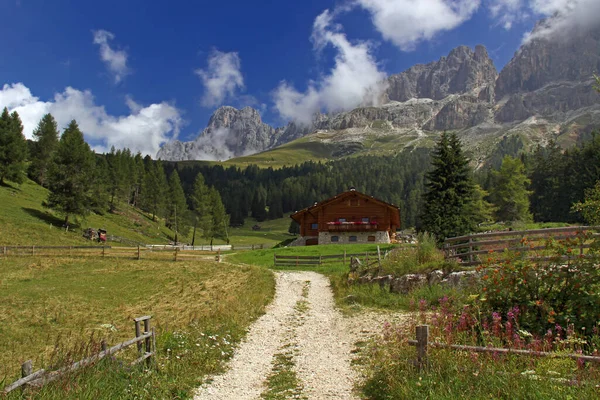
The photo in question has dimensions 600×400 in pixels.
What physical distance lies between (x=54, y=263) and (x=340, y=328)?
28.7 metres

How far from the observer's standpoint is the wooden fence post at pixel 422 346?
8.03 m

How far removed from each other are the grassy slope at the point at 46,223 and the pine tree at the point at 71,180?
Answer: 122 inches

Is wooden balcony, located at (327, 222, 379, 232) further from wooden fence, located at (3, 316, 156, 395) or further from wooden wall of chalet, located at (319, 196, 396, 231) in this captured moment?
wooden fence, located at (3, 316, 156, 395)

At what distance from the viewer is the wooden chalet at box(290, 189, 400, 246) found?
5950 centimetres

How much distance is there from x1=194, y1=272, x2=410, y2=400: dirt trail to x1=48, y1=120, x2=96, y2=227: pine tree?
1897 inches

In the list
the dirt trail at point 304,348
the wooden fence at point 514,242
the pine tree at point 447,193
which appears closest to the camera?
the dirt trail at point 304,348

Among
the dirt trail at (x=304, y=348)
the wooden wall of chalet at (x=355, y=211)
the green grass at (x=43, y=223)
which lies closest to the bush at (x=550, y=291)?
the dirt trail at (x=304, y=348)

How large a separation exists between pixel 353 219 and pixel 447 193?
23495 millimetres

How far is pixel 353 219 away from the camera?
60906 millimetres

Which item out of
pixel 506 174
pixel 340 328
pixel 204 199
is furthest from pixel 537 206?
pixel 340 328

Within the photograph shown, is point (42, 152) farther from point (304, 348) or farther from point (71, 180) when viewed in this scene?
point (304, 348)

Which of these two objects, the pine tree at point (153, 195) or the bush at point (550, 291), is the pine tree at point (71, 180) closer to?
the pine tree at point (153, 195)

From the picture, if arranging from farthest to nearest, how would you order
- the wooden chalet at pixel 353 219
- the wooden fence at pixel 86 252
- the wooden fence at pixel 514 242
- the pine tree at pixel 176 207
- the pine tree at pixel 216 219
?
the pine tree at pixel 176 207 < the pine tree at pixel 216 219 < the wooden chalet at pixel 353 219 < the wooden fence at pixel 86 252 < the wooden fence at pixel 514 242

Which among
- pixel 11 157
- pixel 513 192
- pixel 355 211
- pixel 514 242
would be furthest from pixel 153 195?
pixel 514 242
